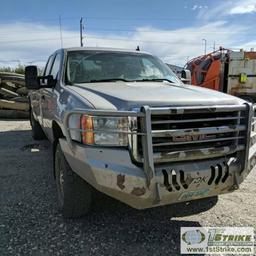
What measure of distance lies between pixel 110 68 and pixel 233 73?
9084 mm

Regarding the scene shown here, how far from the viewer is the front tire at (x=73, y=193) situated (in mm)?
3340

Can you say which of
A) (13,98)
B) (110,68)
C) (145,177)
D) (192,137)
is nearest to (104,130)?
(145,177)

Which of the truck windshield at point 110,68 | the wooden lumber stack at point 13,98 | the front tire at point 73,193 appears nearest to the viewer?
the front tire at point 73,193

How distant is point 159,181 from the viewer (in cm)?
277

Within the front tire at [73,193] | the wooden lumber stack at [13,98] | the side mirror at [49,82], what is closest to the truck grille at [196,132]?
the front tire at [73,193]

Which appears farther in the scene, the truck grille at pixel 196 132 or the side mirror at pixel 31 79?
the side mirror at pixel 31 79

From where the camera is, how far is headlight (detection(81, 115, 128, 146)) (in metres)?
2.86

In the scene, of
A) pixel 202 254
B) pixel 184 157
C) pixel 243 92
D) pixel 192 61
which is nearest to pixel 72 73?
pixel 184 157

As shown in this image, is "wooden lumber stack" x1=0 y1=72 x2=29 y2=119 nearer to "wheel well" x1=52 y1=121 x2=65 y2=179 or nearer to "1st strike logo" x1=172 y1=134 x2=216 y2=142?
"wheel well" x1=52 y1=121 x2=65 y2=179

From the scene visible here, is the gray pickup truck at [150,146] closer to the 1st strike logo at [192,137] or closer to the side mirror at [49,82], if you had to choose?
the 1st strike logo at [192,137]

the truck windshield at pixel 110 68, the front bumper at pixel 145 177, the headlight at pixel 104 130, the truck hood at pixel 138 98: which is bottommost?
the front bumper at pixel 145 177

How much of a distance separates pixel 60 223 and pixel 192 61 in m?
12.1

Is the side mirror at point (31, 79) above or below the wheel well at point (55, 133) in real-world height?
above

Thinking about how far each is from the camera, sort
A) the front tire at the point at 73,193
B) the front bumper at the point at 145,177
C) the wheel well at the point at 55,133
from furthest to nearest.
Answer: the wheel well at the point at 55,133
the front tire at the point at 73,193
the front bumper at the point at 145,177
